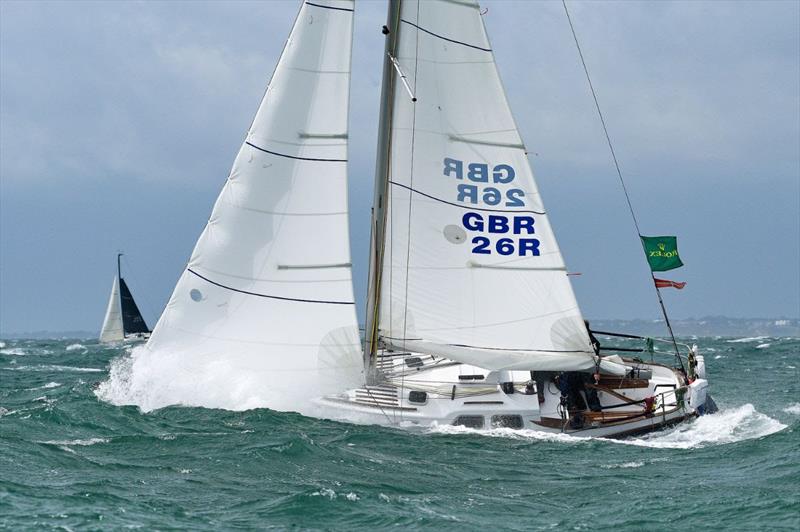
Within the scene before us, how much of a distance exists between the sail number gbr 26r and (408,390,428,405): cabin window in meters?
2.97

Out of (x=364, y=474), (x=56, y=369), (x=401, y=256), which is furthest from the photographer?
(x=56, y=369)

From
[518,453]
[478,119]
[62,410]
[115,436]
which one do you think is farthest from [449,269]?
[62,410]

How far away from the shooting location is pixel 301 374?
786 inches

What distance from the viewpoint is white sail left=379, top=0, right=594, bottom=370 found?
20.2 metres

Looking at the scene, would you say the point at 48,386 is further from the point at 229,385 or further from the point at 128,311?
the point at 128,311

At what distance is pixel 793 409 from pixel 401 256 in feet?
35.6

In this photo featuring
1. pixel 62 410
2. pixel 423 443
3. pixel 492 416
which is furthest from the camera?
pixel 62 410

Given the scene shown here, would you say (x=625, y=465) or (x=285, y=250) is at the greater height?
(x=285, y=250)

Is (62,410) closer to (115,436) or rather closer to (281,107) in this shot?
(115,436)

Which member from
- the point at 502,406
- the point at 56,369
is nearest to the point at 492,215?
the point at 502,406

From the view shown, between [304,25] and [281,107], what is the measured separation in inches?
65.2

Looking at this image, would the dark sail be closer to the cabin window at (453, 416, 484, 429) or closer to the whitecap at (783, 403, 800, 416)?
the whitecap at (783, 403, 800, 416)

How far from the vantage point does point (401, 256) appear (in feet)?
66.7

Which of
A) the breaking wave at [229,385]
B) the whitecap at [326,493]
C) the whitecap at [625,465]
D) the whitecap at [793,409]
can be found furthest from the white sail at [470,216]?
the whitecap at [326,493]
